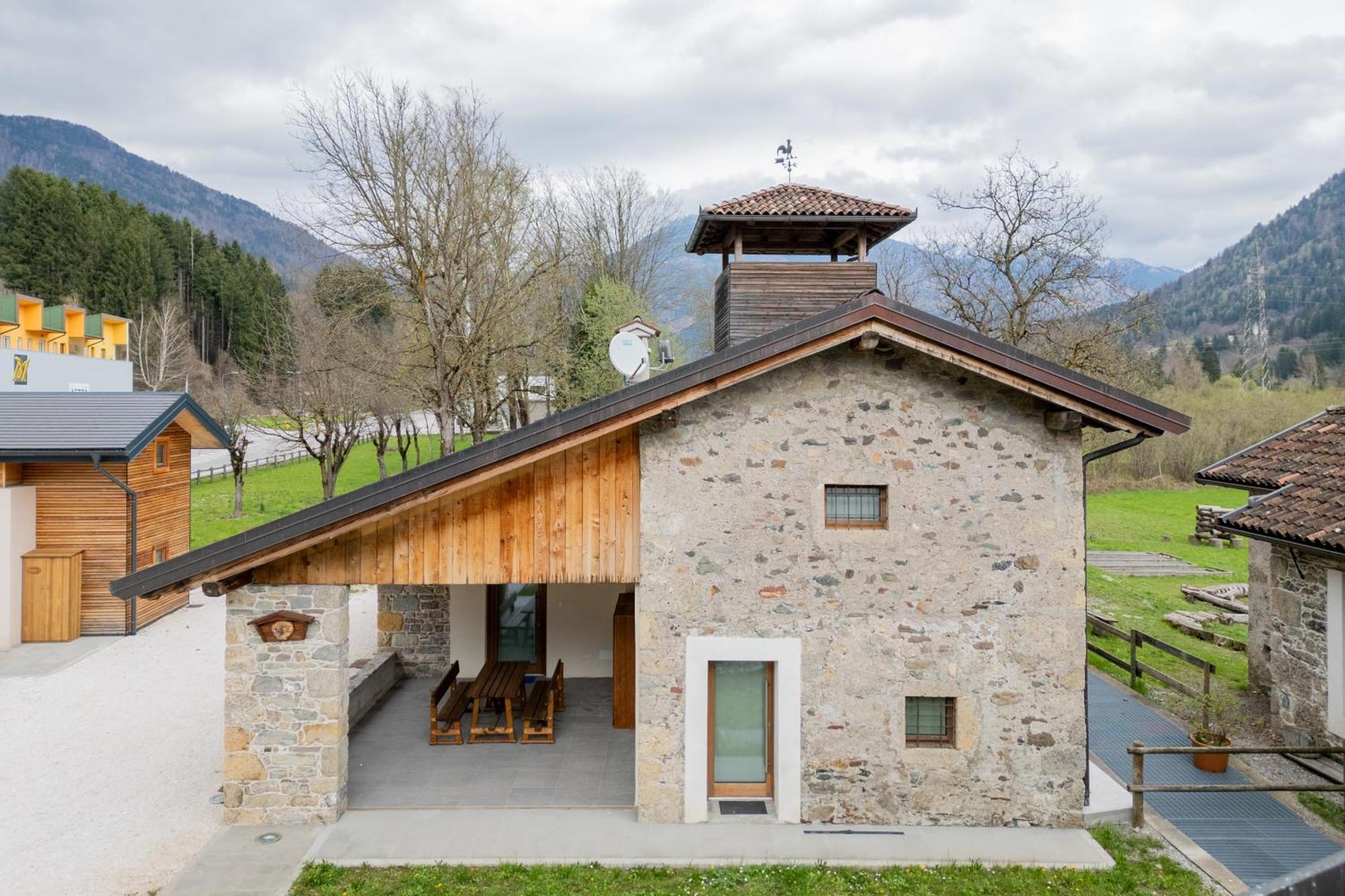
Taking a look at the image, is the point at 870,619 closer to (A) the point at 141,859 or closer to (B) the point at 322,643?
(B) the point at 322,643

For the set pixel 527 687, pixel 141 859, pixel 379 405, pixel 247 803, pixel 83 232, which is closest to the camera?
pixel 141 859

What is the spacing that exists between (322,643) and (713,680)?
396 centimetres

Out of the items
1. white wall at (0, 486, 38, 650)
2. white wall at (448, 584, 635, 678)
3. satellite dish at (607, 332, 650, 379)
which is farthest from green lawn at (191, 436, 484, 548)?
satellite dish at (607, 332, 650, 379)

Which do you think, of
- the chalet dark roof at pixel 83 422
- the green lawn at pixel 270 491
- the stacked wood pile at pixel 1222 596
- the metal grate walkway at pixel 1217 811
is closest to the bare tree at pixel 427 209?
the green lawn at pixel 270 491

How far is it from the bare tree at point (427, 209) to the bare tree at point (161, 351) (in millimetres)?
23181

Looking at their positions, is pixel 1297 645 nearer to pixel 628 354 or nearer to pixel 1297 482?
pixel 1297 482

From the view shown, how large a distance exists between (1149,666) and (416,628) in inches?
462

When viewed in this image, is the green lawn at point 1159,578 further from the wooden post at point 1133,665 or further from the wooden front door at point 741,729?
the wooden front door at point 741,729

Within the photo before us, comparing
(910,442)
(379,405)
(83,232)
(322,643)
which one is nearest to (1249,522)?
(910,442)

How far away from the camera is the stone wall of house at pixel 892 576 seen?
807 cm

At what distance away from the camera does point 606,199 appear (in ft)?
138

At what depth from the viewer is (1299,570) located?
9.98 metres

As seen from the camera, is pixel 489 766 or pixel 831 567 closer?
pixel 831 567

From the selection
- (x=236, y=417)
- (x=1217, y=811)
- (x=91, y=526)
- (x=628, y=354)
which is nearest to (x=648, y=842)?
(x=628, y=354)
